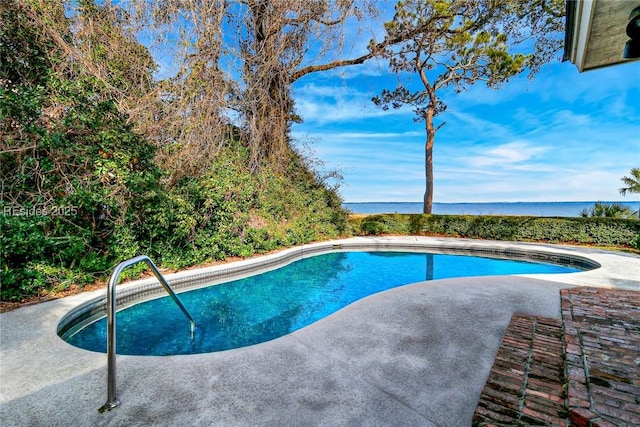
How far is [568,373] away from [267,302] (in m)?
4.10

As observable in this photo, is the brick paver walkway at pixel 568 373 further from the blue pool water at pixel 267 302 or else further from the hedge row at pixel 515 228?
the hedge row at pixel 515 228

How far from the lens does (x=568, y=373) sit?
1.88 meters

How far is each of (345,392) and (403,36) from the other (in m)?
13.0

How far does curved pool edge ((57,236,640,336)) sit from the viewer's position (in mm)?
4262

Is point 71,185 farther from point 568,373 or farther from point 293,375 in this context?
point 568,373

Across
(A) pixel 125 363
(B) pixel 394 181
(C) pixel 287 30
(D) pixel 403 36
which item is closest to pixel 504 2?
(D) pixel 403 36

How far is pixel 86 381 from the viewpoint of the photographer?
6.82 ft

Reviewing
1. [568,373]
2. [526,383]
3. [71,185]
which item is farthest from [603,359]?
[71,185]

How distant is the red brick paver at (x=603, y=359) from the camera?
60.0 inches

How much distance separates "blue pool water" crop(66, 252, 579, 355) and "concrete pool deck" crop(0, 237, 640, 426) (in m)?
0.88

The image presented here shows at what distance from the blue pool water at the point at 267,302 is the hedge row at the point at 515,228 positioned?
10.8 ft

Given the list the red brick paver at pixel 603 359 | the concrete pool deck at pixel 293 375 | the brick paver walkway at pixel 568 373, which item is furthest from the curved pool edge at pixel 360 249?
the brick paver walkway at pixel 568 373

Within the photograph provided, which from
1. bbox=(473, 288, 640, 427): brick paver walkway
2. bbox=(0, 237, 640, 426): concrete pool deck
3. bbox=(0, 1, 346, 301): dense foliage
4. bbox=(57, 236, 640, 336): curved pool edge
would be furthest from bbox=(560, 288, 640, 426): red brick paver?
bbox=(0, 1, 346, 301): dense foliage

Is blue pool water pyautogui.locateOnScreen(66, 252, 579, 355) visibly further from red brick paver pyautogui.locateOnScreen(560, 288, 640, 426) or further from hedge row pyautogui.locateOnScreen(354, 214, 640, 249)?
hedge row pyautogui.locateOnScreen(354, 214, 640, 249)
